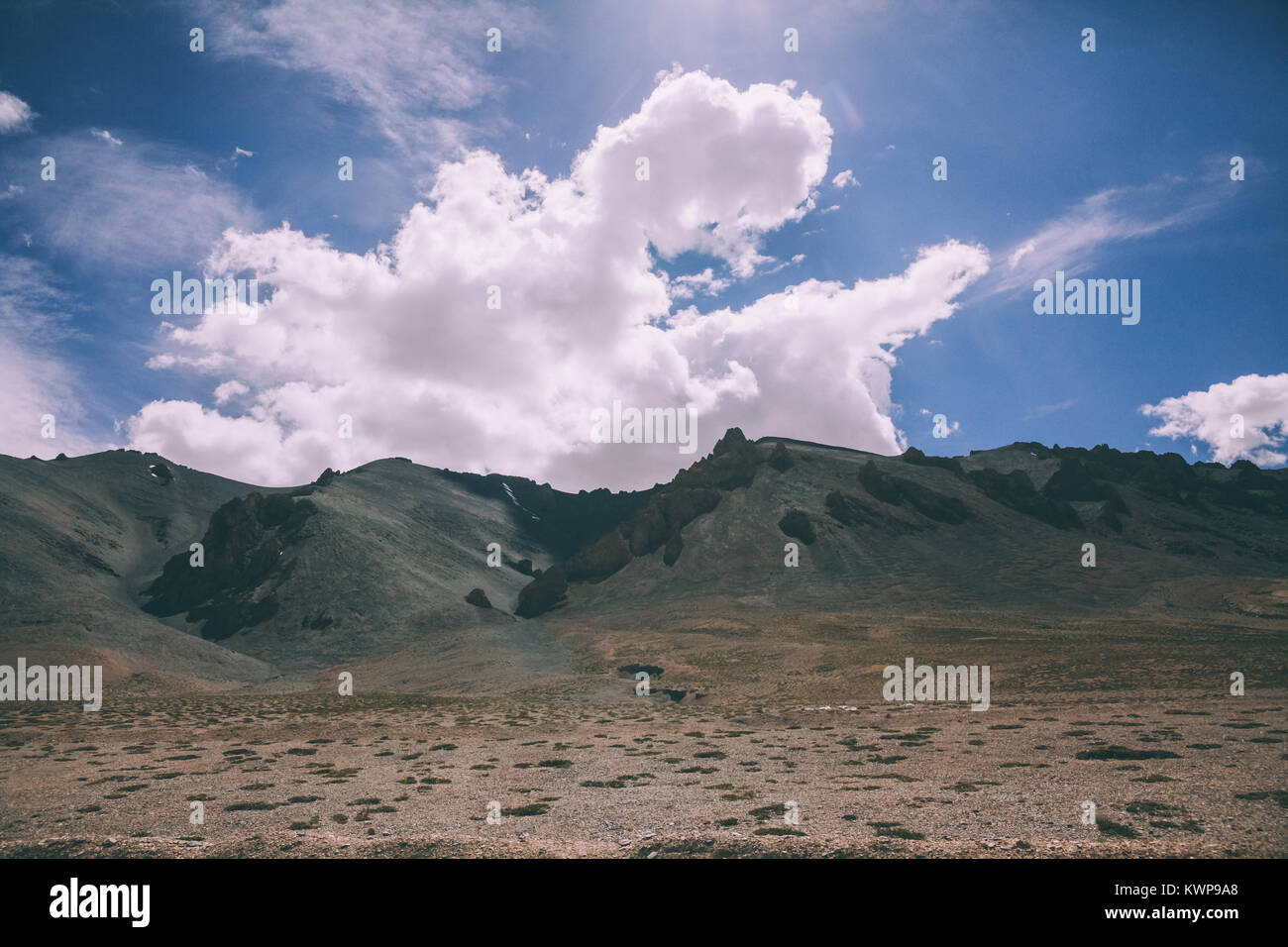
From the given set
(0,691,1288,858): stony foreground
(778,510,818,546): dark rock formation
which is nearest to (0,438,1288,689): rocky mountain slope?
(778,510,818,546): dark rock formation

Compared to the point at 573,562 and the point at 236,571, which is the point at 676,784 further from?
the point at 236,571

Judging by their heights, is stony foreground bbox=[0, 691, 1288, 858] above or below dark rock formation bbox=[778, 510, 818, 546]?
below

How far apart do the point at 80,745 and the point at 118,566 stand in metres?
132

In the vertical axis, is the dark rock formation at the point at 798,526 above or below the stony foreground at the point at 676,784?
above

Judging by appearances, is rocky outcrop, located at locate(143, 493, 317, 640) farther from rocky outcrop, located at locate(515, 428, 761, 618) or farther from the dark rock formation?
the dark rock formation

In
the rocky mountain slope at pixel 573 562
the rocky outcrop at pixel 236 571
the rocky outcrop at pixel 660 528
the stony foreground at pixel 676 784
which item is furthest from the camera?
the rocky outcrop at pixel 660 528

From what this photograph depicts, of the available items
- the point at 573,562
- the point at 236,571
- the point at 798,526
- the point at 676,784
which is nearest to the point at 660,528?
the point at 573,562

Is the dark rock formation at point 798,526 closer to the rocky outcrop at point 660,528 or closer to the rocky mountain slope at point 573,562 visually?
the rocky mountain slope at point 573,562

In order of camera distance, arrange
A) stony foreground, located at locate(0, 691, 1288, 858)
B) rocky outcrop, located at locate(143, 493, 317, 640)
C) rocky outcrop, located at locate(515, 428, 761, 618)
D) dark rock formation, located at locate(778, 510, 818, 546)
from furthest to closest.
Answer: rocky outcrop, located at locate(515, 428, 761, 618) < dark rock formation, located at locate(778, 510, 818, 546) < rocky outcrop, located at locate(143, 493, 317, 640) < stony foreground, located at locate(0, 691, 1288, 858)

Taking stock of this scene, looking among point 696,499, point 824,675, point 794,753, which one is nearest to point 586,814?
point 794,753

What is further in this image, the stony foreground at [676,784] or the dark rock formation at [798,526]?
the dark rock formation at [798,526]

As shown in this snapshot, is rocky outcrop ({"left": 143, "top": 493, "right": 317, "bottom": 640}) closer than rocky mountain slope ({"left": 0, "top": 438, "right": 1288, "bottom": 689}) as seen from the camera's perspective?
No

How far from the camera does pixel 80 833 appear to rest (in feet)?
→ 53.8

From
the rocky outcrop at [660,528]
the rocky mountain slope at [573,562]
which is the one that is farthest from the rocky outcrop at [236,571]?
the rocky outcrop at [660,528]
